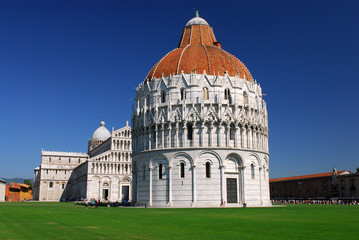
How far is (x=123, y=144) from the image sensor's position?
365 ft

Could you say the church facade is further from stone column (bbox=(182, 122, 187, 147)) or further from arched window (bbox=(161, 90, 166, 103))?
stone column (bbox=(182, 122, 187, 147))

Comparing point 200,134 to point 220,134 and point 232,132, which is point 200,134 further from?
point 232,132

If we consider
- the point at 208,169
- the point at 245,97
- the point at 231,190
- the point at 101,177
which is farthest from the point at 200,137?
the point at 101,177

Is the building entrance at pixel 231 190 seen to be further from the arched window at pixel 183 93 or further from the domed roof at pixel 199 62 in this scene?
the domed roof at pixel 199 62

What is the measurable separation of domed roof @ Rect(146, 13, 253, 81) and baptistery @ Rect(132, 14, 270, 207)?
0.16 m

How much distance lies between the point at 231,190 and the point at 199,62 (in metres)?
20.3

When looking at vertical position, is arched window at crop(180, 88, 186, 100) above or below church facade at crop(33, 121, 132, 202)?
above

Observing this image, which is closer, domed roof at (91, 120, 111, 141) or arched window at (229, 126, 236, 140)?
arched window at (229, 126, 236, 140)

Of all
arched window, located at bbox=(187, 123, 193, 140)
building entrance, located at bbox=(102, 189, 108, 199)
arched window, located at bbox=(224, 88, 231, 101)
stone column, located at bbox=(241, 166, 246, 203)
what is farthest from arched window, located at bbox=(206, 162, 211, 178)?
building entrance, located at bbox=(102, 189, 108, 199)

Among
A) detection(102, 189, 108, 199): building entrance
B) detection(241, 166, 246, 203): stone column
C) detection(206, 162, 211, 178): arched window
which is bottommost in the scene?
detection(102, 189, 108, 199): building entrance

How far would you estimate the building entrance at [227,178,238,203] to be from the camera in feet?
173

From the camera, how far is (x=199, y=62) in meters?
58.1

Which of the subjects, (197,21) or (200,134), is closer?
(200,134)

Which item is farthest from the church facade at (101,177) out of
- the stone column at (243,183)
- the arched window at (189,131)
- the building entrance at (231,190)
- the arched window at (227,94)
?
the arched window at (227,94)
